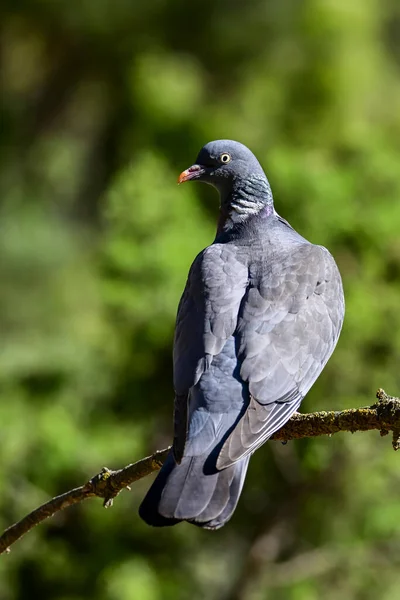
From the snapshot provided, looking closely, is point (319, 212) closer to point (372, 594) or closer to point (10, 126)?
→ point (372, 594)

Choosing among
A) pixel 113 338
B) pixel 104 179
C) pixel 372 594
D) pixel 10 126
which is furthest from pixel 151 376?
pixel 10 126

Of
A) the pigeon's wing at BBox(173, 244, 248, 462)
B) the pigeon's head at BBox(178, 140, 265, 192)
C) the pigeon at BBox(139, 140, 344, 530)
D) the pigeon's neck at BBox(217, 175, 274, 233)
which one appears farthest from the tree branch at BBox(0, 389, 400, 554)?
the pigeon's head at BBox(178, 140, 265, 192)

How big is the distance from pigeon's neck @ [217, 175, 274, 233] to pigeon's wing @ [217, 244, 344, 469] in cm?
45

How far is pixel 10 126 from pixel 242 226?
244 inches

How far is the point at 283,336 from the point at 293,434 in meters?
0.53

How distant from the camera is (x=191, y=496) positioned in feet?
9.68

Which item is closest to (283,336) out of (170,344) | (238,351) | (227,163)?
(238,351)

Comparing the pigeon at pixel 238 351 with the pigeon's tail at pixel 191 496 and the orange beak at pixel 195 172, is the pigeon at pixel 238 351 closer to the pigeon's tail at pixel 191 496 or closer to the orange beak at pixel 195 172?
the pigeon's tail at pixel 191 496

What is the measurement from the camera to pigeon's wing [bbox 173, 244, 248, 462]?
3.49m

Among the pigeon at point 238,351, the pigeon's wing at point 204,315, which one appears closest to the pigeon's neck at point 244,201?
the pigeon at point 238,351

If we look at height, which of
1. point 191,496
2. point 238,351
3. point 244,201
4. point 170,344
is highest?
point 244,201

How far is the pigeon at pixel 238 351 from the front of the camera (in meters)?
3.03

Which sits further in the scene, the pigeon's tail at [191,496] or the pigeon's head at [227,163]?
the pigeon's head at [227,163]

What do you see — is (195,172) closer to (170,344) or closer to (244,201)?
(244,201)
